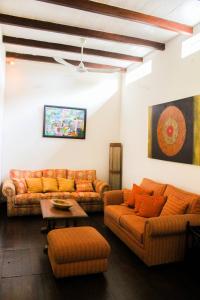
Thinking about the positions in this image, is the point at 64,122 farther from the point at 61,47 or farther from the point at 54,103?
the point at 61,47

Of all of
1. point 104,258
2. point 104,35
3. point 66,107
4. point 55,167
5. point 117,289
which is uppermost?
point 104,35

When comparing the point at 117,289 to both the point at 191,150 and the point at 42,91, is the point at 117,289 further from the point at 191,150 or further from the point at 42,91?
the point at 42,91

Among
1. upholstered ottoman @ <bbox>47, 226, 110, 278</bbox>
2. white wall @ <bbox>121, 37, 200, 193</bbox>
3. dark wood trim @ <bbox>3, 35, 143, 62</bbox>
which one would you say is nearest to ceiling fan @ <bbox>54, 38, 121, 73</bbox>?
dark wood trim @ <bbox>3, 35, 143, 62</bbox>

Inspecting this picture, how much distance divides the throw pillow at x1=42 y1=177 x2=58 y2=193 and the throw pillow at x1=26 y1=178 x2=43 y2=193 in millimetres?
81

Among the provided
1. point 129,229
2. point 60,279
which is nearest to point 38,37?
point 129,229

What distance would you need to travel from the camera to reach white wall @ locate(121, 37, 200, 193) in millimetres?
3791

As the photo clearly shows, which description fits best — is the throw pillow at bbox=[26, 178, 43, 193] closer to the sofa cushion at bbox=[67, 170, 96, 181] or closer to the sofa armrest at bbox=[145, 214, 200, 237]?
the sofa cushion at bbox=[67, 170, 96, 181]

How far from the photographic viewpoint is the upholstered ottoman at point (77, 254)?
2658 mm

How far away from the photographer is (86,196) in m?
5.16

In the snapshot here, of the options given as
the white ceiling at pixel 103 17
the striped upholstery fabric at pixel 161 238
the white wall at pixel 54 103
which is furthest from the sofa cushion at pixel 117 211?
the white ceiling at pixel 103 17

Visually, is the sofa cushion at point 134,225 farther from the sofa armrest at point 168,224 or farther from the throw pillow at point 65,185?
the throw pillow at point 65,185

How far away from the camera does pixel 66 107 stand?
19.3ft

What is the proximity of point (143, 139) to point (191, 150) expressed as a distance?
59.9 inches

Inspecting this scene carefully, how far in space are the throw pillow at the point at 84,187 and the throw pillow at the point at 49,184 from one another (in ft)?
1.52
